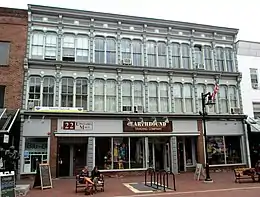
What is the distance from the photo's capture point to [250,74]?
25.4 meters

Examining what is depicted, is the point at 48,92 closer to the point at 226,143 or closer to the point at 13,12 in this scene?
the point at 13,12

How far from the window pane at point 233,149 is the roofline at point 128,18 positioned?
938 centimetres

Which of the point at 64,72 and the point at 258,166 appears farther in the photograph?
the point at 64,72

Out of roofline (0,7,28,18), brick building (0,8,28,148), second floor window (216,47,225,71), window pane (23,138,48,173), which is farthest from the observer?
second floor window (216,47,225,71)

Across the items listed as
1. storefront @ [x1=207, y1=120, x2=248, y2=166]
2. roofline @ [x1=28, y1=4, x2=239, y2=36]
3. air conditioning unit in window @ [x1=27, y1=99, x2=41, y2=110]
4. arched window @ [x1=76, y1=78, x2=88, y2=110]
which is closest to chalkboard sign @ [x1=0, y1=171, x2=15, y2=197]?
air conditioning unit in window @ [x1=27, y1=99, x2=41, y2=110]

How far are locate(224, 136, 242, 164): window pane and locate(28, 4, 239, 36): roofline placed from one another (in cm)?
938

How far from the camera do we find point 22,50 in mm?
20156

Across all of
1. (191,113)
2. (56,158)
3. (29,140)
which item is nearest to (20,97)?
(29,140)

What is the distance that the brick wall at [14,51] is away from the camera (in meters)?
19.4

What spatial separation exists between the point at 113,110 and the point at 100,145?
2.75m

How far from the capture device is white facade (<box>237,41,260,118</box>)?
24.6 meters

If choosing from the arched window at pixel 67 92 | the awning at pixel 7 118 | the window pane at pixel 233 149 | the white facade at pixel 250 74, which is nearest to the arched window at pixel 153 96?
the arched window at pixel 67 92

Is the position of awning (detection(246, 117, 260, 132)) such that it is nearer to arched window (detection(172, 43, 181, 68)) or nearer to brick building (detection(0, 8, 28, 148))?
arched window (detection(172, 43, 181, 68))

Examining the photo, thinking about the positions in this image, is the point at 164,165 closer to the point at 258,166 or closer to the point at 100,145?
the point at 100,145
